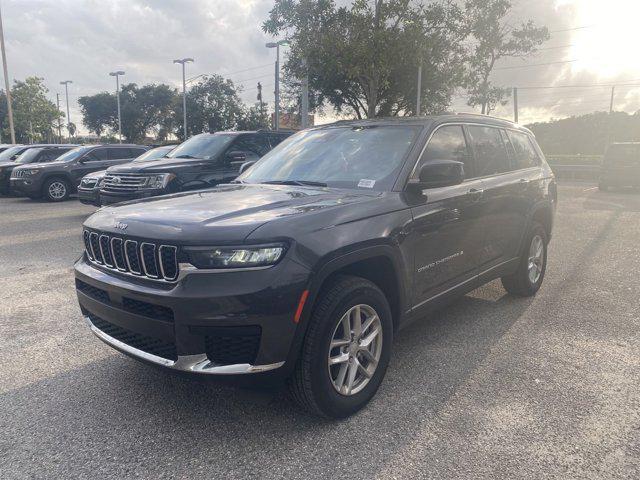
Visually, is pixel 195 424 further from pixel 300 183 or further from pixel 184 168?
pixel 184 168

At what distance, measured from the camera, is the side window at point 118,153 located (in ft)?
48.4

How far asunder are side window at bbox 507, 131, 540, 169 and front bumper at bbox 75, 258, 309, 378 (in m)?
3.40

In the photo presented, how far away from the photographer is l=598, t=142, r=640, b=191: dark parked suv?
17.0m

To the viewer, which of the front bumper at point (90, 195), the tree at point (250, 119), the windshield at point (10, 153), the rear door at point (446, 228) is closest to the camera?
the rear door at point (446, 228)

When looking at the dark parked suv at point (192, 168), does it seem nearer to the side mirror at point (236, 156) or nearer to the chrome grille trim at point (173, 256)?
the side mirror at point (236, 156)

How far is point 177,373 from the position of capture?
2566 millimetres

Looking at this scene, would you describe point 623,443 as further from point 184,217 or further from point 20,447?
point 20,447

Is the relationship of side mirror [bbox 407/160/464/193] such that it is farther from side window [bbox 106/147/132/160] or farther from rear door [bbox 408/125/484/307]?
side window [bbox 106/147/132/160]

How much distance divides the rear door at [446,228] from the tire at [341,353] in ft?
1.66

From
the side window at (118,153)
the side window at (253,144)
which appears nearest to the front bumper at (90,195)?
the side window at (253,144)

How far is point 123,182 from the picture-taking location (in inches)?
354

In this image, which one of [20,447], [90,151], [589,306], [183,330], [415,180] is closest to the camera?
[183,330]

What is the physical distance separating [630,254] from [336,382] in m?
6.46

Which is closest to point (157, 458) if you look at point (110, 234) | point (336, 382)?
point (336, 382)
